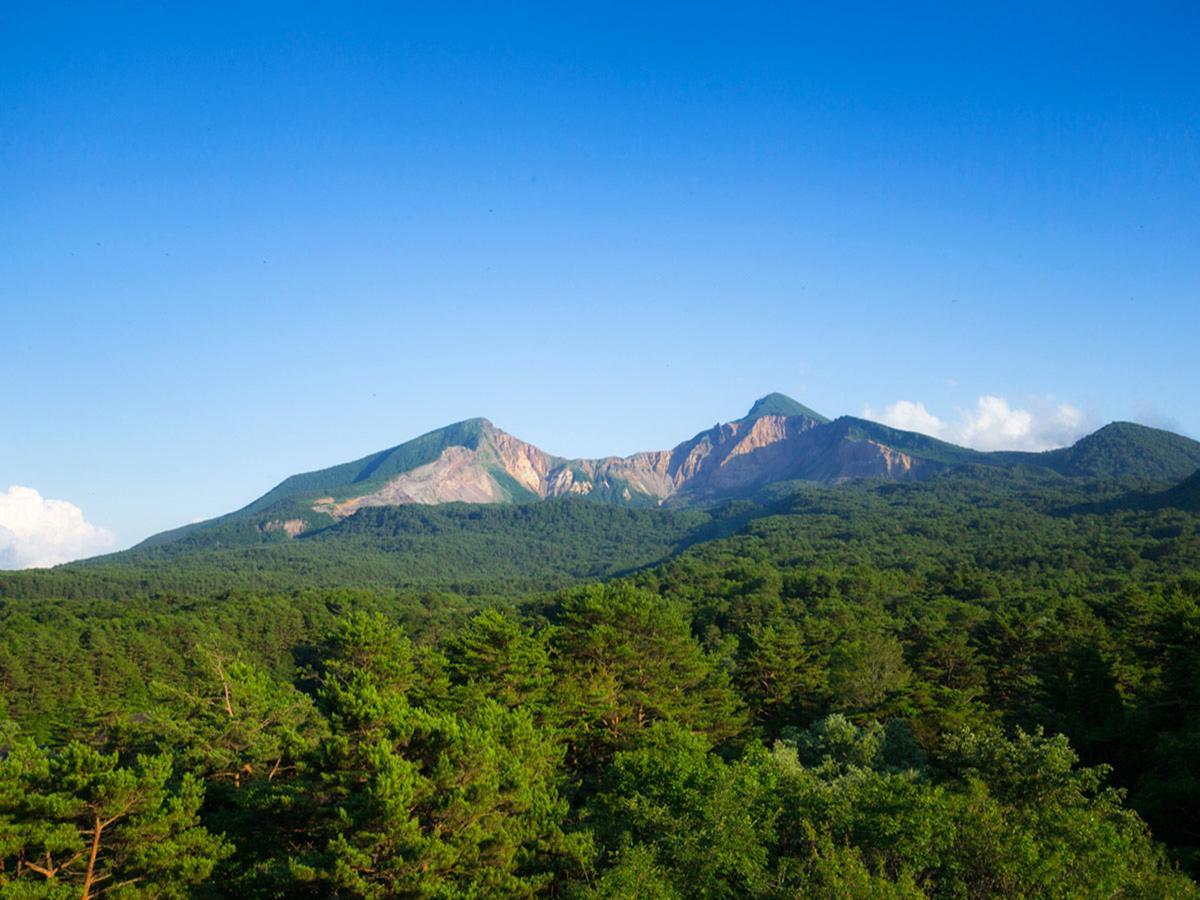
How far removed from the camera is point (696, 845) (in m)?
16.9

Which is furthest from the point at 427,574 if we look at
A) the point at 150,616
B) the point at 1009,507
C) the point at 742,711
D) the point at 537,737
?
the point at 537,737

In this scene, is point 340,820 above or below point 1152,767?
above

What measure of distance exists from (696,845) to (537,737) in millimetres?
8781

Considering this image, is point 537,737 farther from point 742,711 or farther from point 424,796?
point 742,711

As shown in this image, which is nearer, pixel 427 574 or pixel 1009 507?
pixel 1009 507

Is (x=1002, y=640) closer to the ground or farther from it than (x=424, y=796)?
closer to the ground

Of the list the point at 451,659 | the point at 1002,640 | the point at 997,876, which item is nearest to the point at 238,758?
the point at 451,659

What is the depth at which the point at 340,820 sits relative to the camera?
58.2 feet

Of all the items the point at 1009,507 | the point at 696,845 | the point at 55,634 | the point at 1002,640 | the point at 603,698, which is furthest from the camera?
the point at 1009,507

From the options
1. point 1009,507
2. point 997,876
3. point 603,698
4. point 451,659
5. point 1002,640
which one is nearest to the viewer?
point 997,876

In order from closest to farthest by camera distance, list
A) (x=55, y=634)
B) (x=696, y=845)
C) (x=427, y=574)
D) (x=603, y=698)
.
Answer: (x=696, y=845) → (x=603, y=698) → (x=55, y=634) → (x=427, y=574)

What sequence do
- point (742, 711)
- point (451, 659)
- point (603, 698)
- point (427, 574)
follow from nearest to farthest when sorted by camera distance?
point (603, 698), point (451, 659), point (742, 711), point (427, 574)

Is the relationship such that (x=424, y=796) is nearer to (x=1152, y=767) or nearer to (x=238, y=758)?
(x=238, y=758)

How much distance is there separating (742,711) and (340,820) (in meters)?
27.3
